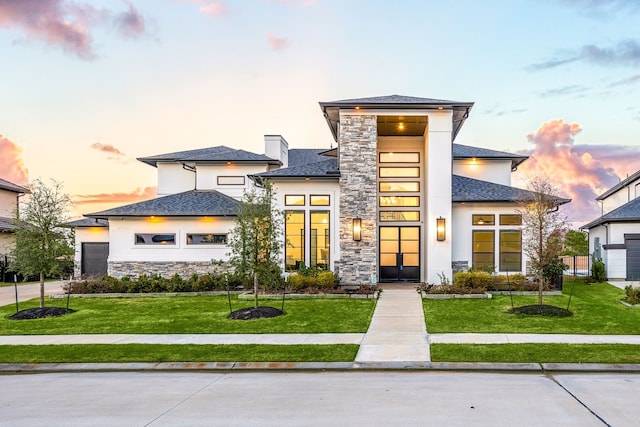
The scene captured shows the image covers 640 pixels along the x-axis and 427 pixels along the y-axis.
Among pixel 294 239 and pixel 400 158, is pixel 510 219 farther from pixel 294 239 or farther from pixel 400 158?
pixel 294 239

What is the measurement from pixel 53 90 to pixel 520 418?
2361 centimetres

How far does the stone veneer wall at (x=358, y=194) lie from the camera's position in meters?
18.4

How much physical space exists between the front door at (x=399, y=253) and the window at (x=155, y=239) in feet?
33.9

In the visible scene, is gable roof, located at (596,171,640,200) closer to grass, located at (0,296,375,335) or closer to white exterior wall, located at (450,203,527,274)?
white exterior wall, located at (450,203,527,274)

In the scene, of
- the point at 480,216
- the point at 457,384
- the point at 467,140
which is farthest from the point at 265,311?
the point at 467,140

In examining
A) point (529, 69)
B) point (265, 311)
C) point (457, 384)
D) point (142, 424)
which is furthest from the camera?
point (529, 69)

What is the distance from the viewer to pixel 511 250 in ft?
62.4

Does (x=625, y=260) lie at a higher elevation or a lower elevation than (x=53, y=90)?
lower

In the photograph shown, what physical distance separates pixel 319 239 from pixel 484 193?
24.6ft

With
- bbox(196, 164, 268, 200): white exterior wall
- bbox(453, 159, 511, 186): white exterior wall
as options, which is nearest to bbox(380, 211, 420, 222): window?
bbox(453, 159, 511, 186): white exterior wall

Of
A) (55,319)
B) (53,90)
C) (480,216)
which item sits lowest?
(55,319)

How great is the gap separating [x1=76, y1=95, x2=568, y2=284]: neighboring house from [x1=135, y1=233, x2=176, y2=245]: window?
0.05 m

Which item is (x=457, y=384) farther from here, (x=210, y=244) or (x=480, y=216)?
(x=210, y=244)

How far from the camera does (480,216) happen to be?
63.0ft
